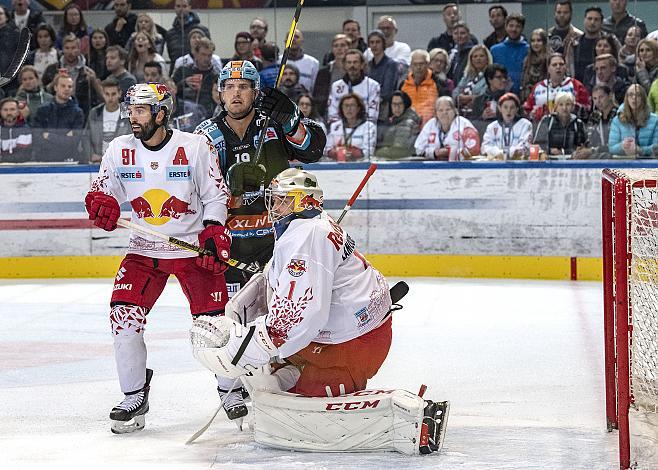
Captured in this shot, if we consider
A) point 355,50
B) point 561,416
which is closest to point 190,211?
point 561,416

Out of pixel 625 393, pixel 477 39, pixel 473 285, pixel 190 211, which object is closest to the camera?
pixel 625 393

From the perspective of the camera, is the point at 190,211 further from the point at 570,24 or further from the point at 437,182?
the point at 570,24

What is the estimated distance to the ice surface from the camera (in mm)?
3678

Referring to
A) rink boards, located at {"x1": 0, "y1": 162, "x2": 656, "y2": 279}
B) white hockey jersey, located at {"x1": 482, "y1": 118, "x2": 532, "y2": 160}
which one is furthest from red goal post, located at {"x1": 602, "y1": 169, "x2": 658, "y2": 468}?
white hockey jersey, located at {"x1": 482, "y1": 118, "x2": 532, "y2": 160}

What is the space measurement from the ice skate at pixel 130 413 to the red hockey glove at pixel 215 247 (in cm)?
49

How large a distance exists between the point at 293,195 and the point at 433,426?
32.2 inches

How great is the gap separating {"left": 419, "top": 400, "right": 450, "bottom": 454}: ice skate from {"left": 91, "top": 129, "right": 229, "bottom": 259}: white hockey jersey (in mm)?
1041

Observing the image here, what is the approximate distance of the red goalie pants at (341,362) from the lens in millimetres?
3701

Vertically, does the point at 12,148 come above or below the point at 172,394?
above

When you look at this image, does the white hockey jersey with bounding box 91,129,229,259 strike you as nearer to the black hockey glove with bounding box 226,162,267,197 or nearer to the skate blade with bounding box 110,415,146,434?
the black hockey glove with bounding box 226,162,267,197

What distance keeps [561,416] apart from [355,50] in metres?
4.82

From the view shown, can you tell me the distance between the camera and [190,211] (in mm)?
4160

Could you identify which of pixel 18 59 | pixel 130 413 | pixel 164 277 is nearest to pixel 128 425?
pixel 130 413

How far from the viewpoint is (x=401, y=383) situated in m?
4.84
